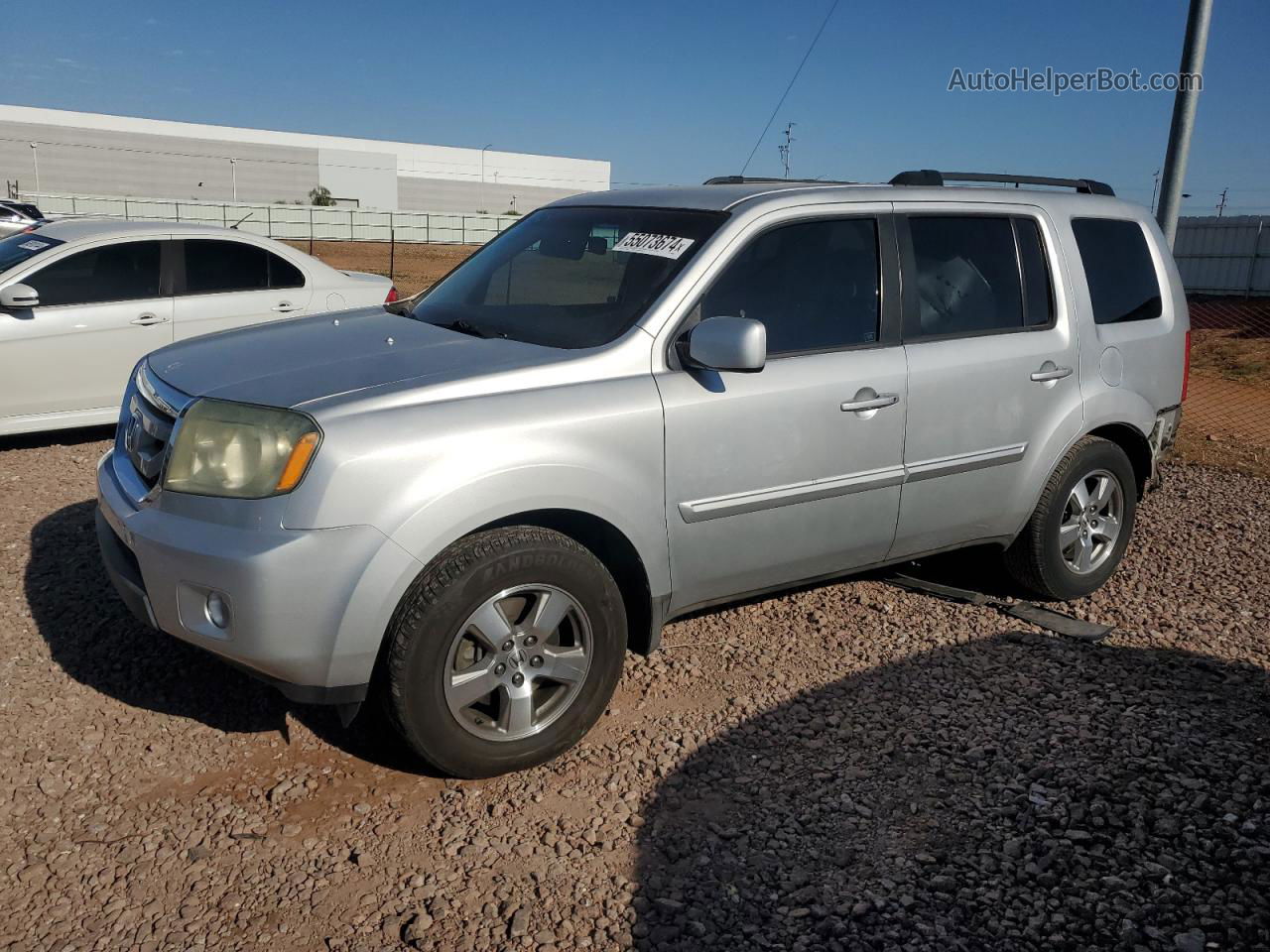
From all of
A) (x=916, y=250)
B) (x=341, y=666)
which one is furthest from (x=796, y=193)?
(x=341, y=666)

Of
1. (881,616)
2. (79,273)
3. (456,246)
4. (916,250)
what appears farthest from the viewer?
(456,246)

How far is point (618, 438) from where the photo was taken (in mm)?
3674

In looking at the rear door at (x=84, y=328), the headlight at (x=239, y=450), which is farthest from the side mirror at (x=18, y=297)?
the headlight at (x=239, y=450)

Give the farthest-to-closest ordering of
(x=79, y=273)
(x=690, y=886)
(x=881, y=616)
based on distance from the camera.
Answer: (x=79, y=273) → (x=881, y=616) → (x=690, y=886)

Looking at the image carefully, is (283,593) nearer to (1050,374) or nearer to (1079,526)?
(1050,374)

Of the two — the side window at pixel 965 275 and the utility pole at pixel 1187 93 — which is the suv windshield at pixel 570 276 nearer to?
the side window at pixel 965 275

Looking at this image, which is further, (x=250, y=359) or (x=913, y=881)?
(x=250, y=359)

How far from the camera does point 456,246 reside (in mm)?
60562

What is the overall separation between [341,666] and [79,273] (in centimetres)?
601

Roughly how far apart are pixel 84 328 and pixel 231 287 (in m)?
1.20

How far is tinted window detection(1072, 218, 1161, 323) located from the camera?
5230 millimetres

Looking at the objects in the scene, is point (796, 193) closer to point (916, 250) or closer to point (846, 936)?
point (916, 250)

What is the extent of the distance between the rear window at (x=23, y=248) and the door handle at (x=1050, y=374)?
673cm

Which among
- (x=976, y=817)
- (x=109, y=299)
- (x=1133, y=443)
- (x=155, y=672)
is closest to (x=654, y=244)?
(x=976, y=817)
